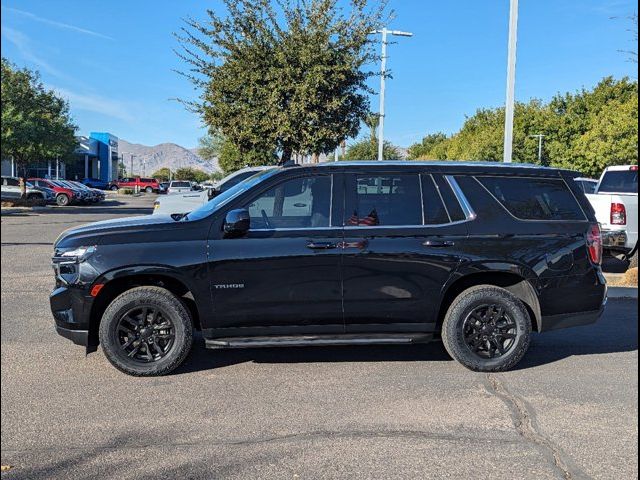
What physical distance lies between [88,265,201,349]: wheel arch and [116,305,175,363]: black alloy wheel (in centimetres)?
24

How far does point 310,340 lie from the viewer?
510cm

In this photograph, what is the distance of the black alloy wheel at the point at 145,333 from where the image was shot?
5000 mm

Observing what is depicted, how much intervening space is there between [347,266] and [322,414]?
1314mm

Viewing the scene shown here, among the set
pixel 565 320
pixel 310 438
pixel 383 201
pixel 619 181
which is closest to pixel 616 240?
pixel 619 181

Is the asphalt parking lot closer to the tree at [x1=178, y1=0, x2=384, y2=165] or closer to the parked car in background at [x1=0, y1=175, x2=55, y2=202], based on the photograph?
the tree at [x1=178, y1=0, x2=384, y2=165]

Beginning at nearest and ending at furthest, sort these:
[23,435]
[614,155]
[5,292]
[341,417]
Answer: [23,435], [341,417], [5,292], [614,155]

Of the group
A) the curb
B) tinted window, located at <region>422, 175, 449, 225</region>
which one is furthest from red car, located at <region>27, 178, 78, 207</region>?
tinted window, located at <region>422, 175, 449, 225</region>

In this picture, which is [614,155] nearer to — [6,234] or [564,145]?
[564,145]

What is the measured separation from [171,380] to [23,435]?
1.31 meters

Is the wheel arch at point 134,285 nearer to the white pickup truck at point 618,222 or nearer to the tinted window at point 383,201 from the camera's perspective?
the tinted window at point 383,201

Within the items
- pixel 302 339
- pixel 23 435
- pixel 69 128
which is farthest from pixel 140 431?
pixel 69 128

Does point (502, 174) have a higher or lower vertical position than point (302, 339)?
higher

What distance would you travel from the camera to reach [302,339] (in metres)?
5.10

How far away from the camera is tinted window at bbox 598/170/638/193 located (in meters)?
11.5
